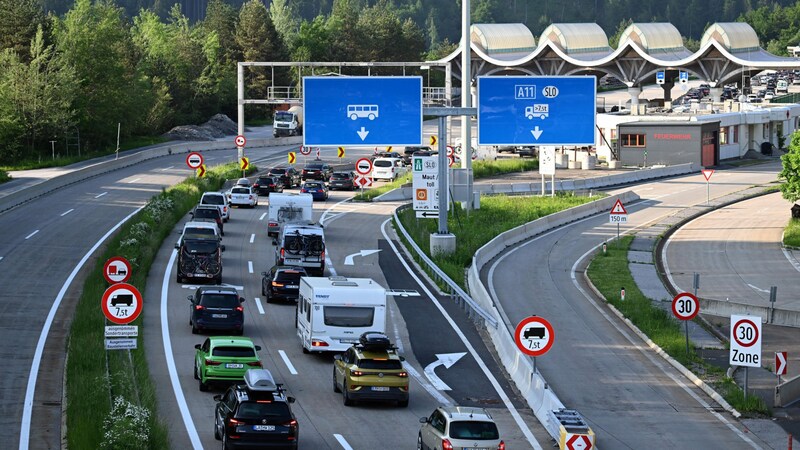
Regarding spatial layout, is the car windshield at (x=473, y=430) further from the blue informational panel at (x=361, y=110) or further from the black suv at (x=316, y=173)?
the black suv at (x=316, y=173)

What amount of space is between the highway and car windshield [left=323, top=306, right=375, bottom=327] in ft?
16.4

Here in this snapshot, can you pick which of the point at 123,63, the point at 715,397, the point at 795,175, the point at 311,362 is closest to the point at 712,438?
the point at 715,397

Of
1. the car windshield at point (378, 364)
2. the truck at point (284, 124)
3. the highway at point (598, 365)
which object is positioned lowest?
the highway at point (598, 365)

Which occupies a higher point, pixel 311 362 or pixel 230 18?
pixel 230 18

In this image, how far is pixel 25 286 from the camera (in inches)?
1731

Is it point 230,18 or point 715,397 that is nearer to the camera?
point 715,397

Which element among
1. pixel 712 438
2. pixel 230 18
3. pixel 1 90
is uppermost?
pixel 230 18

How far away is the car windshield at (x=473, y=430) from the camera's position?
22.4 meters

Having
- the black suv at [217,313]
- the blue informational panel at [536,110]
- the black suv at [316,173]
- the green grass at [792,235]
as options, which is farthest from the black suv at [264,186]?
the black suv at [217,313]

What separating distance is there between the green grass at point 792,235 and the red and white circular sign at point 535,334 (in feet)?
130

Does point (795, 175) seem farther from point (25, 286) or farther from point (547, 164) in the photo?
point (25, 286)

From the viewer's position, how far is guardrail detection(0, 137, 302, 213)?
2665 inches

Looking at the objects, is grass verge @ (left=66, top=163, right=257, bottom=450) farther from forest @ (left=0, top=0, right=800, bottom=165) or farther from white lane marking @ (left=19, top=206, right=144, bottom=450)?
forest @ (left=0, top=0, right=800, bottom=165)

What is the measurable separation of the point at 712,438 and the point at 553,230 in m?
40.4
